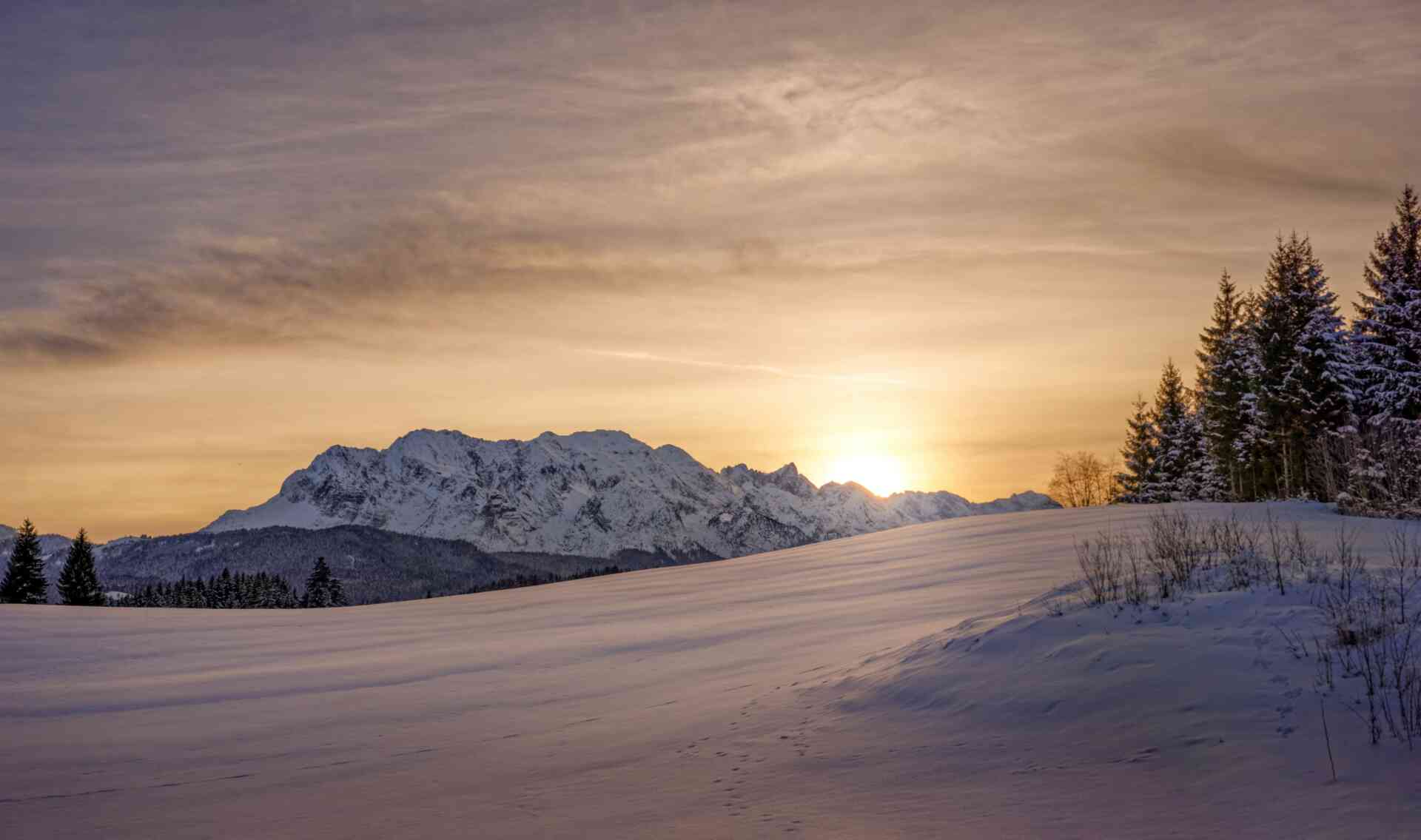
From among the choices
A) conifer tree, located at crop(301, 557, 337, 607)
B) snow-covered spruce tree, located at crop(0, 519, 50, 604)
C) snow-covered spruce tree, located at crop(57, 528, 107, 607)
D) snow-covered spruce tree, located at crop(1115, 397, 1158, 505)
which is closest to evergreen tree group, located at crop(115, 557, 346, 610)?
conifer tree, located at crop(301, 557, 337, 607)

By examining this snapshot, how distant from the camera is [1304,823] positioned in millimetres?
6062

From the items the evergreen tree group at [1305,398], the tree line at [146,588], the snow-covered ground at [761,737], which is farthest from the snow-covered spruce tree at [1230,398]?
the tree line at [146,588]

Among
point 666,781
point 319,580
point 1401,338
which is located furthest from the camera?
point 319,580

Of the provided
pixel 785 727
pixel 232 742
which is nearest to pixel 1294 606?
pixel 785 727

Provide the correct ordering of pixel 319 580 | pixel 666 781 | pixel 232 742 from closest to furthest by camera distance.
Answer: pixel 666 781, pixel 232 742, pixel 319 580

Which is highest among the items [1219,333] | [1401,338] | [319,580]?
[1219,333]

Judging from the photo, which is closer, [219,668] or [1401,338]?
[219,668]

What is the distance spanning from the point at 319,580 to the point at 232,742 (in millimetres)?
81360

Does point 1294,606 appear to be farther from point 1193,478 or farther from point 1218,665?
point 1193,478

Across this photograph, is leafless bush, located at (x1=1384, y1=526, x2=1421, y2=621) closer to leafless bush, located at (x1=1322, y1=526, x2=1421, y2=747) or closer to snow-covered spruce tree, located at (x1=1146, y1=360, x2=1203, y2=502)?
leafless bush, located at (x1=1322, y1=526, x2=1421, y2=747)

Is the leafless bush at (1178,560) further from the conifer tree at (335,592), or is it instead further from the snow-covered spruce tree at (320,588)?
the conifer tree at (335,592)

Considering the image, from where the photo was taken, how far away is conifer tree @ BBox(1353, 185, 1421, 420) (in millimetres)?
41438

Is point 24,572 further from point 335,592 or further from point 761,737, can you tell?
point 761,737

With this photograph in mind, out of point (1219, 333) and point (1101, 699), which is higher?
point (1219, 333)
